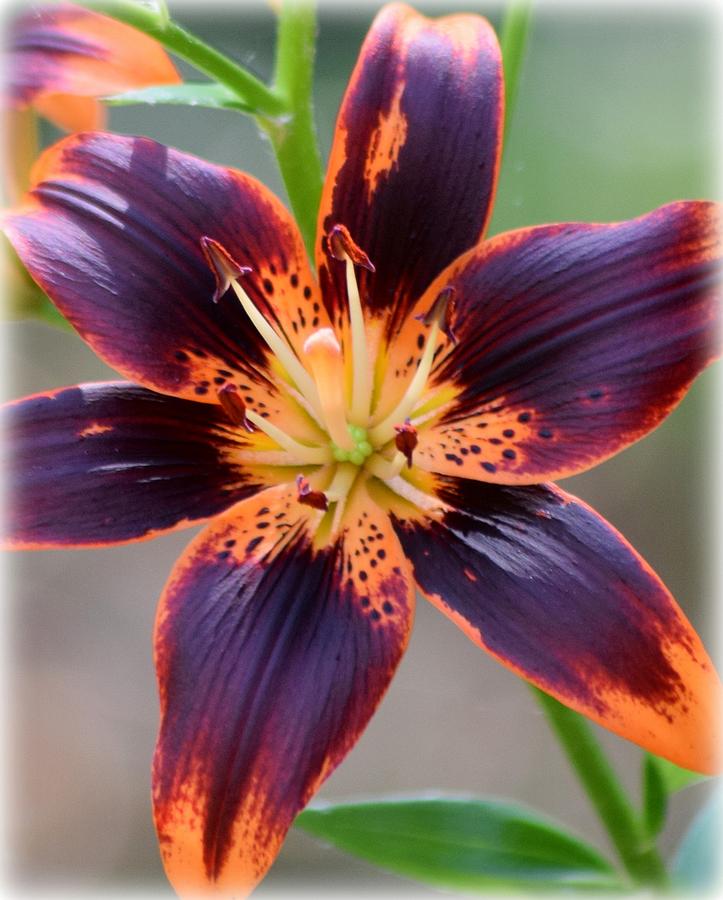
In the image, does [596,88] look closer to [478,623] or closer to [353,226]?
[353,226]

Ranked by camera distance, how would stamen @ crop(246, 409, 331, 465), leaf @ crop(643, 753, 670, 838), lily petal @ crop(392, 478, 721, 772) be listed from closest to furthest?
lily petal @ crop(392, 478, 721, 772) → stamen @ crop(246, 409, 331, 465) → leaf @ crop(643, 753, 670, 838)

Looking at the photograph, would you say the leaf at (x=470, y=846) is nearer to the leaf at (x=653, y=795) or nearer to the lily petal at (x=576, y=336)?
the leaf at (x=653, y=795)

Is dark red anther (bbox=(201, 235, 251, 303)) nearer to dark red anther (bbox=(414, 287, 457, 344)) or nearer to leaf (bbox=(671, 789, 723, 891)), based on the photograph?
dark red anther (bbox=(414, 287, 457, 344))

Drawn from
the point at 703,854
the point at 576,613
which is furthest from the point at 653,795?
the point at 576,613

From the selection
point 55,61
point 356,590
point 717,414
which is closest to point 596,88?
point 717,414

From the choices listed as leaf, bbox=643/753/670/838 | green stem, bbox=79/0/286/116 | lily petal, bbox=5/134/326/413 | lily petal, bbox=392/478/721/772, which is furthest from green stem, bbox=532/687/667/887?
green stem, bbox=79/0/286/116
